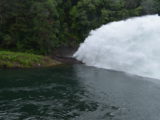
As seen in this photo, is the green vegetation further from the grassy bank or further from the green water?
the green water

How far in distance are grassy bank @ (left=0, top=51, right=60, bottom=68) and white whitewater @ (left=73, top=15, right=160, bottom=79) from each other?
17.5 ft

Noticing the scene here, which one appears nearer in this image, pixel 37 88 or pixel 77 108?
pixel 77 108

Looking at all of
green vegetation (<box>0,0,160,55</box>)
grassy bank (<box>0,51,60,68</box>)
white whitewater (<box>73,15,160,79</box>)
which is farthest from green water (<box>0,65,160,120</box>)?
green vegetation (<box>0,0,160,55</box>)

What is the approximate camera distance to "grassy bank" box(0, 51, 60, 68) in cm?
3159

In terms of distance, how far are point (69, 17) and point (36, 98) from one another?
91.8 ft

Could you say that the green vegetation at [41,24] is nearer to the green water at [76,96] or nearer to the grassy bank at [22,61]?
the grassy bank at [22,61]

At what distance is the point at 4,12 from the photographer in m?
36.1

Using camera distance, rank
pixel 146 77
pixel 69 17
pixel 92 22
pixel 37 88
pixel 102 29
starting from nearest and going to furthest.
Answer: pixel 37 88
pixel 146 77
pixel 102 29
pixel 92 22
pixel 69 17

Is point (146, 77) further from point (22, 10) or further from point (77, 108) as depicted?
point (22, 10)

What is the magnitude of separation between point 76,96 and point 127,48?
49.4ft

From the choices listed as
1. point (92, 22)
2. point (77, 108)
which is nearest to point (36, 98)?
point (77, 108)

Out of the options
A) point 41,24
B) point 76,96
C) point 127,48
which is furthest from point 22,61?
point 76,96

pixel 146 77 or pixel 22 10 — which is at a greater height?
pixel 22 10

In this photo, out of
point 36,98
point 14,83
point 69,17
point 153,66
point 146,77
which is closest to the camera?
point 36,98
